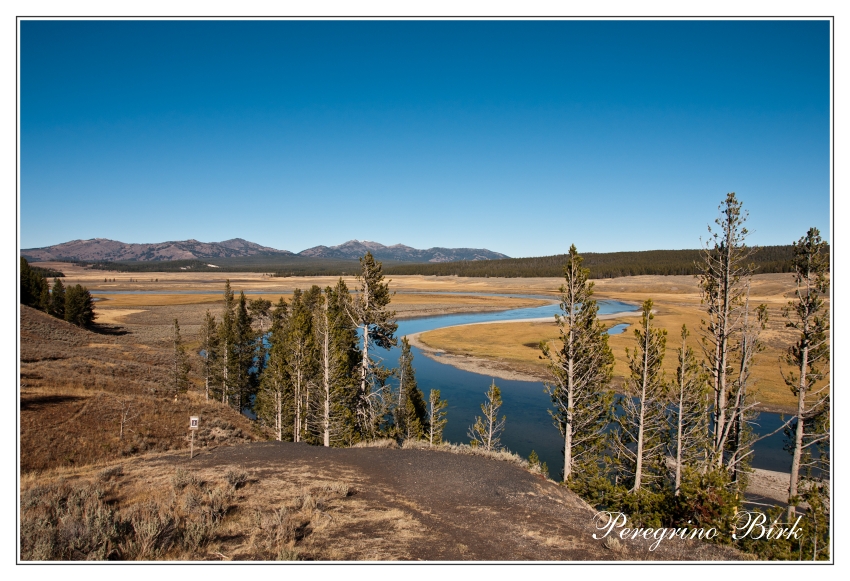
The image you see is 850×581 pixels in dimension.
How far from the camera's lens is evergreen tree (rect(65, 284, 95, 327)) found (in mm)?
65000

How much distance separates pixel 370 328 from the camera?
2430 cm

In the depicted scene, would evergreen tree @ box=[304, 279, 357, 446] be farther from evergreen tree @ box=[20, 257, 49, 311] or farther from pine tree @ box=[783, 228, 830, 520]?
evergreen tree @ box=[20, 257, 49, 311]

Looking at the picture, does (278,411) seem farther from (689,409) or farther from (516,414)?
(689,409)

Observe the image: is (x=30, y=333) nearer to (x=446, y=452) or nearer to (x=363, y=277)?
(x=363, y=277)

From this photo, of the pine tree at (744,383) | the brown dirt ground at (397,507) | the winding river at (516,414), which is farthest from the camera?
the winding river at (516,414)

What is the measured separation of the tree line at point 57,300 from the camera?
6488 cm

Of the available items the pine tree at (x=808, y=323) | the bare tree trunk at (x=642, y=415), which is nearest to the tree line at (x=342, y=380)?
the bare tree trunk at (x=642, y=415)

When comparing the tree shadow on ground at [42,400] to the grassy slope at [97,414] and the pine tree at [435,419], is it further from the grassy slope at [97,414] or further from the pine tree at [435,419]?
the pine tree at [435,419]

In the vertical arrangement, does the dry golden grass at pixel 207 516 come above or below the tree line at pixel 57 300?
below

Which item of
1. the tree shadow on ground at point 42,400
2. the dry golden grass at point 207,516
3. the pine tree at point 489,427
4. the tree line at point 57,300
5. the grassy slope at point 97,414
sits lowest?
the pine tree at point 489,427

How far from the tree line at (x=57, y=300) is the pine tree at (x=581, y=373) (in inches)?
2953

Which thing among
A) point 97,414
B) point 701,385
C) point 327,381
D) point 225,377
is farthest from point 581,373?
point 225,377

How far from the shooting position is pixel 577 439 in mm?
19109

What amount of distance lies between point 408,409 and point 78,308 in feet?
216
